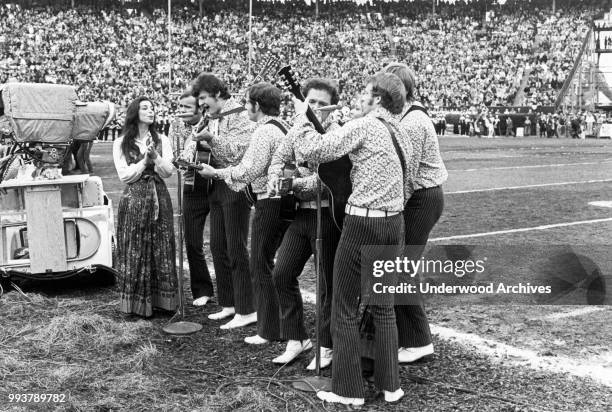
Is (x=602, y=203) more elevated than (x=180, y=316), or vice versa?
(x=180, y=316)

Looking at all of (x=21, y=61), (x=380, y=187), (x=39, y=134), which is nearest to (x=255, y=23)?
(x=21, y=61)

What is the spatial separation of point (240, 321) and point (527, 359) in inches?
87.0

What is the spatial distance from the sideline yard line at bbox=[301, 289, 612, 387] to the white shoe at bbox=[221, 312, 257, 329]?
143cm

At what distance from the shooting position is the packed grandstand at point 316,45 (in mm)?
41656

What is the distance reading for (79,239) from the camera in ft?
24.3

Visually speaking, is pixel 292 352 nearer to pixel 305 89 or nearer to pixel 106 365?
pixel 106 365

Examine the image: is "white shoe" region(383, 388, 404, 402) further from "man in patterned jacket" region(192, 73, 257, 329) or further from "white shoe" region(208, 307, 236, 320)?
"white shoe" region(208, 307, 236, 320)

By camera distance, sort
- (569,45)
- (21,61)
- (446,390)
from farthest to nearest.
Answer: (569,45)
(21,61)
(446,390)

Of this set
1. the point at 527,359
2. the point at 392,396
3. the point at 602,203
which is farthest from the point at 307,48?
the point at 392,396

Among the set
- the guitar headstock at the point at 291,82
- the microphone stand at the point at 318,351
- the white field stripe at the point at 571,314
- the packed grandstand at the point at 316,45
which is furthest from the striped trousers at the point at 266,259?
the packed grandstand at the point at 316,45

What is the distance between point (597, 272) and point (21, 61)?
36851mm

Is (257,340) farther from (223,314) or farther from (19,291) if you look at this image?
(19,291)

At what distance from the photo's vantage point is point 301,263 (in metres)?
5.19

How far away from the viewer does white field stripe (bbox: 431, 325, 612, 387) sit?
5.00m
